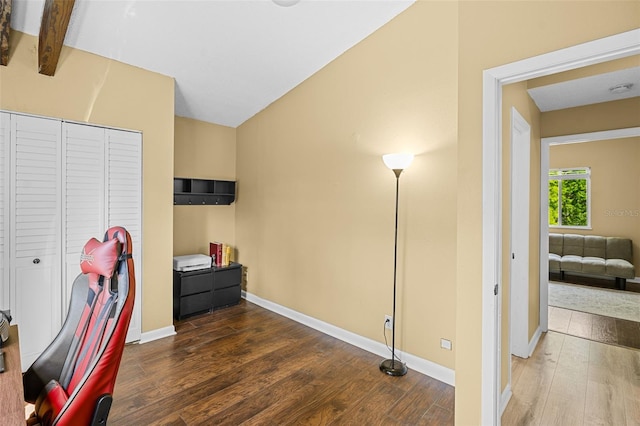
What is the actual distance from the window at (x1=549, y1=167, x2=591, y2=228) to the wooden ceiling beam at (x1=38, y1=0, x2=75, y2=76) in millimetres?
Answer: 7552

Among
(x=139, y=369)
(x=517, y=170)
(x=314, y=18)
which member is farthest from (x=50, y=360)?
(x=517, y=170)

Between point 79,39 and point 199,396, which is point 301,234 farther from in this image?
point 79,39

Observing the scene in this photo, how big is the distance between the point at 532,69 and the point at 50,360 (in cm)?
262

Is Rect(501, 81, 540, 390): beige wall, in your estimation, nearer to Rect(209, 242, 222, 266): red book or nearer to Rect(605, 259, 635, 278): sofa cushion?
Rect(605, 259, 635, 278): sofa cushion

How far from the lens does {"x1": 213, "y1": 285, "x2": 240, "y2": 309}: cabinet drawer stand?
414cm

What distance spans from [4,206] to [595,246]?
7.88 m

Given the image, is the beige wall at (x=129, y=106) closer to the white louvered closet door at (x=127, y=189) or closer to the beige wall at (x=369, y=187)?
the white louvered closet door at (x=127, y=189)

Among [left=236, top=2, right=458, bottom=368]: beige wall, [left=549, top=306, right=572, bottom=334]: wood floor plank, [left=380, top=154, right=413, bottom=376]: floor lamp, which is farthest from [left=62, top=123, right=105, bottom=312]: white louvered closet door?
[left=549, top=306, right=572, bottom=334]: wood floor plank

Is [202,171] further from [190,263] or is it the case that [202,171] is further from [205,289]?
[205,289]

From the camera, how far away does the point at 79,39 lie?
108 inches

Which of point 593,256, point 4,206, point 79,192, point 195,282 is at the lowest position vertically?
point 195,282

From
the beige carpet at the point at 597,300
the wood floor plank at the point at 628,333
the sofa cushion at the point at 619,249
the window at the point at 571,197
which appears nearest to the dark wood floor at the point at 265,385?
the wood floor plank at the point at 628,333

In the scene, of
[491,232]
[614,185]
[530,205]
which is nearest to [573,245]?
[614,185]

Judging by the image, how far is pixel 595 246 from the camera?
567 cm
